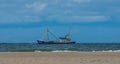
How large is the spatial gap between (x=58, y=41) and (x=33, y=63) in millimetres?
92606

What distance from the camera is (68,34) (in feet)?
413

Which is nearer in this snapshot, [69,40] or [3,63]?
[3,63]

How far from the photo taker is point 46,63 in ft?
88.6

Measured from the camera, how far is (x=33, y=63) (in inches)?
1059

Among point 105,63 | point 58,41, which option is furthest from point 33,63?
point 58,41

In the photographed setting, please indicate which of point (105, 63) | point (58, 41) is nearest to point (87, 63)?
point (105, 63)

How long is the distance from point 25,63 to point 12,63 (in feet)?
2.96

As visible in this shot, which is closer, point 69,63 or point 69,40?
point 69,63

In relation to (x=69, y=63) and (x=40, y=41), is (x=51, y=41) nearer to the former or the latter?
(x=40, y=41)

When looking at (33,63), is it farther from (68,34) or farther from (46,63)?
(68,34)

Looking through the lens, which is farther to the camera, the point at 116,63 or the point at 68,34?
the point at 68,34

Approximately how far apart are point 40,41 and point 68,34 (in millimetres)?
10110

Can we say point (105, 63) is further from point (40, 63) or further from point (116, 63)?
point (40, 63)

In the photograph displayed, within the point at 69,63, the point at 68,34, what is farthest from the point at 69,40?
the point at 69,63
